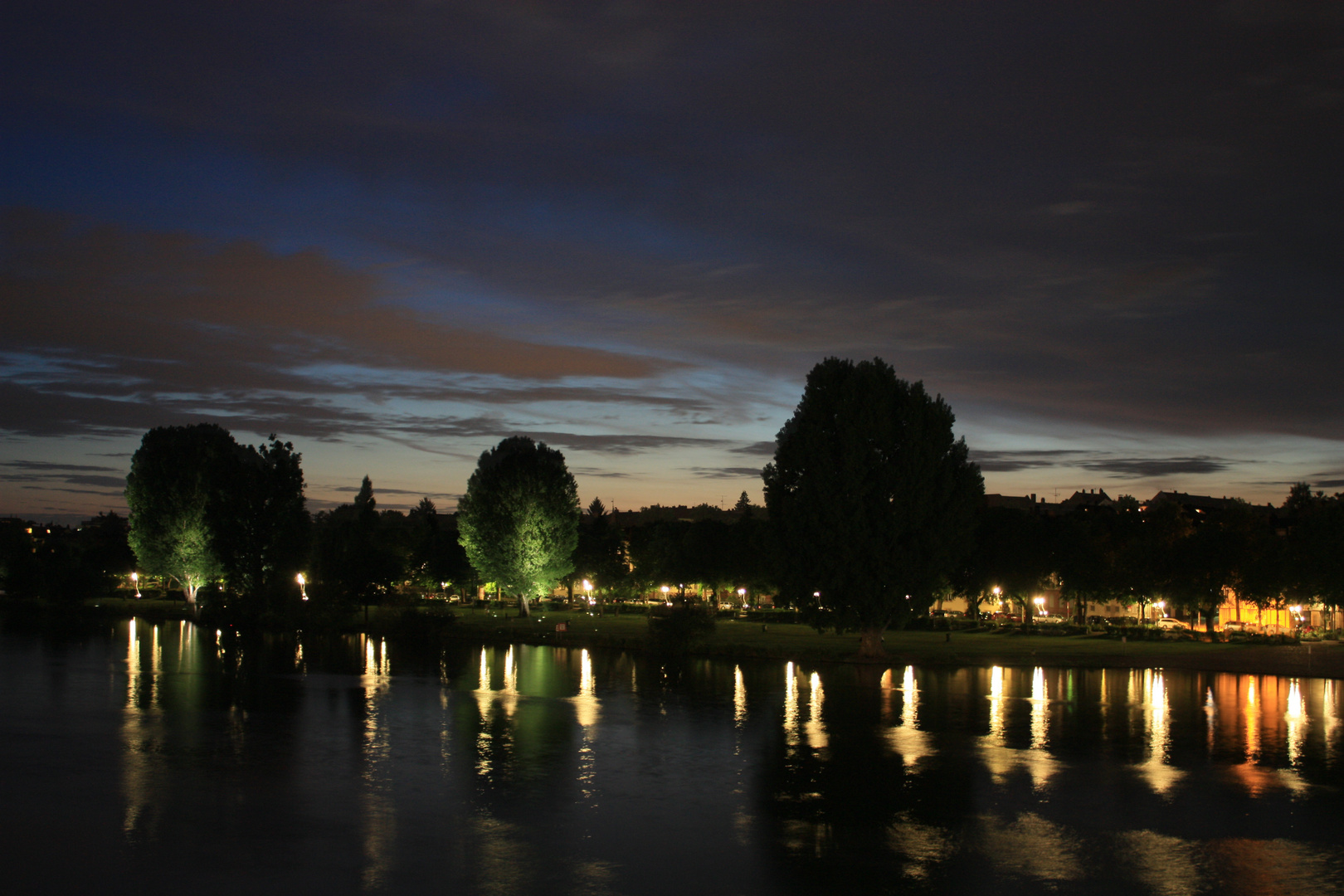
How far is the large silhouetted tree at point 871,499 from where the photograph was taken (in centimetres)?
5038

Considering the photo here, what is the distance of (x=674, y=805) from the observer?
1945cm

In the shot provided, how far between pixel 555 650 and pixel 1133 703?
105 feet

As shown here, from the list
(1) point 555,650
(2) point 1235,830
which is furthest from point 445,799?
(1) point 555,650

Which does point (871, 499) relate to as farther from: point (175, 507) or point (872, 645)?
point (175, 507)

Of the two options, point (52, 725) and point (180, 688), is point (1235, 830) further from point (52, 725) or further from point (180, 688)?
point (180, 688)

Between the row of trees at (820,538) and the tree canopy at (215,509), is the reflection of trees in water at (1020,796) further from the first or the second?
the tree canopy at (215,509)

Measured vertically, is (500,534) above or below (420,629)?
above

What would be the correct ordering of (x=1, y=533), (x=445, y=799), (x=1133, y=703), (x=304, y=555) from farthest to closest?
(x=1, y=533)
(x=304, y=555)
(x=1133, y=703)
(x=445, y=799)

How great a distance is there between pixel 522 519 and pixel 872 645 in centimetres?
3789

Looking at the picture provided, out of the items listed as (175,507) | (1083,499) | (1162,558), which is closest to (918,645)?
(1162,558)

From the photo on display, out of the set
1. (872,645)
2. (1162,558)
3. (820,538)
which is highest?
(820,538)

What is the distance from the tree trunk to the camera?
5091cm

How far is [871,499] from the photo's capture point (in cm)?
5100

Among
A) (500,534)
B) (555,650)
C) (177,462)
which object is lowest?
(555,650)
